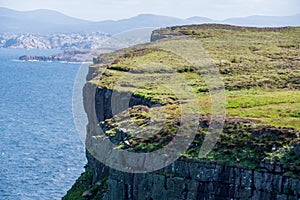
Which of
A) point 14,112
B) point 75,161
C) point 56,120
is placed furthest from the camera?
point 14,112

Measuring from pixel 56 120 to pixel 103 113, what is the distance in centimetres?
6151

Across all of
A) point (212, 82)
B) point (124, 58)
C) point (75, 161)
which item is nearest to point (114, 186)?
point (212, 82)

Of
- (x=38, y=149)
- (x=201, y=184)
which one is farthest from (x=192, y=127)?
(x=38, y=149)

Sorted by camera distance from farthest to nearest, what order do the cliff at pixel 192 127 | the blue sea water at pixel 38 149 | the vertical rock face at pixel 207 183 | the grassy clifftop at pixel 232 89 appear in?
1. the blue sea water at pixel 38 149
2. the grassy clifftop at pixel 232 89
3. the cliff at pixel 192 127
4. the vertical rock face at pixel 207 183

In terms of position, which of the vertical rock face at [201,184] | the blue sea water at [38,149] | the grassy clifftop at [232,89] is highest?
the grassy clifftop at [232,89]

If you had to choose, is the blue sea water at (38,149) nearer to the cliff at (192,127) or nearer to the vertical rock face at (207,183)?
the cliff at (192,127)

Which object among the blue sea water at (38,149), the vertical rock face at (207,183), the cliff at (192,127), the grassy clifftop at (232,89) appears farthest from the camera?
the blue sea water at (38,149)

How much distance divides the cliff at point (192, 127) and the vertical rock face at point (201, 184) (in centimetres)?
5

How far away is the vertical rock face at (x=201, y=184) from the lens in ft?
111

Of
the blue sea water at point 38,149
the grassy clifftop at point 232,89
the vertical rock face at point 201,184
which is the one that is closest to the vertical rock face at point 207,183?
the vertical rock face at point 201,184

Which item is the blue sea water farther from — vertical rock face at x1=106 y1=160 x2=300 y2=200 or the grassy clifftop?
vertical rock face at x1=106 y1=160 x2=300 y2=200

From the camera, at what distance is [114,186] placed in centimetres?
4009

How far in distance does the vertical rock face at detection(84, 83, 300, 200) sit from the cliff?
0.18 ft

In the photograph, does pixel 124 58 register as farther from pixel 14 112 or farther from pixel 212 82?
pixel 14 112
